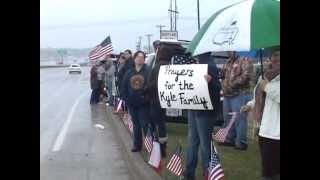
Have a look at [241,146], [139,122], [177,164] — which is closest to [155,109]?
[139,122]

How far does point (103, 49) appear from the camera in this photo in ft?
67.1

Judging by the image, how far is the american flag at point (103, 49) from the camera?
20.2 m

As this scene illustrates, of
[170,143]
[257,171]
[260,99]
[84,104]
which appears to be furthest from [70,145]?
[84,104]

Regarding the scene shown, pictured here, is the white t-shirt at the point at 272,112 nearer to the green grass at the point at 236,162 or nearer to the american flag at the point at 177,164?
the american flag at the point at 177,164

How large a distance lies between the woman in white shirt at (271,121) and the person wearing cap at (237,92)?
4.07 metres

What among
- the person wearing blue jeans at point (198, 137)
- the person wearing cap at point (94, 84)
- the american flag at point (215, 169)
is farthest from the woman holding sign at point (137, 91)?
the person wearing cap at point (94, 84)

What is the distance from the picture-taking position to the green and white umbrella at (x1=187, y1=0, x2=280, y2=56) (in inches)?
209

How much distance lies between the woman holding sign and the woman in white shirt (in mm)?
4201

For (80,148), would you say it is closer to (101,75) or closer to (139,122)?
(139,122)
